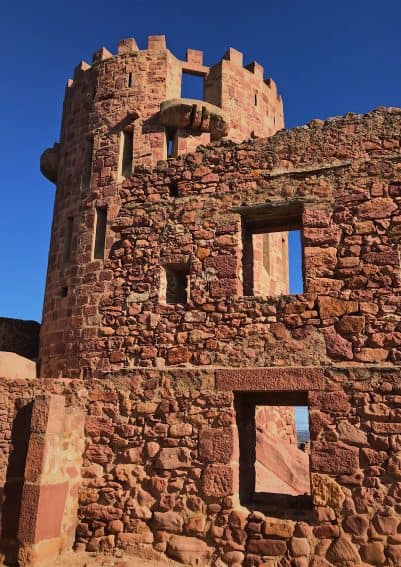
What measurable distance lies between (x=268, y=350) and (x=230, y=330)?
0.56 metres

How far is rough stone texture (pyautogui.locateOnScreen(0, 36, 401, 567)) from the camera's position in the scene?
527 cm

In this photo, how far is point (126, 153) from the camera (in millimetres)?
15156

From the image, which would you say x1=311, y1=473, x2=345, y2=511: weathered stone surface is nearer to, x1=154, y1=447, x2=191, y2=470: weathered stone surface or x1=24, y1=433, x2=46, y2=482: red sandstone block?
x1=154, y1=447, x2=191, y2=470: weathered stone surface

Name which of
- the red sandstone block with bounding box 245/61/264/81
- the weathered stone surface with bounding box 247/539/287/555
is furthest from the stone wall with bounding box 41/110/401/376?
the red sandstone block with bounding box 245/61/264/81

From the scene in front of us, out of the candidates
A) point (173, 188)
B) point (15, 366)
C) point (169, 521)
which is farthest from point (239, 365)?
point (15, 366)

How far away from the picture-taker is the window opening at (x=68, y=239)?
14967mm

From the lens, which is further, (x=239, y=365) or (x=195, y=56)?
(x=195, y=56)

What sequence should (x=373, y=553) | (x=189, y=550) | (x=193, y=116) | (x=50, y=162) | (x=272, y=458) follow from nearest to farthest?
(x=373, y=553) → (x=189, y=550) → (x=272, y=458) → (x=193, y=116) → (x=50, y=162)

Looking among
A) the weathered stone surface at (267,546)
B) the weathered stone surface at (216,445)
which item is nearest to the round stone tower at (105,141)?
the weathered stone surface at (216,445)

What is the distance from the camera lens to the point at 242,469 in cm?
598

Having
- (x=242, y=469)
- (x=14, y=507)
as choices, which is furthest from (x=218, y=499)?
(x=14, y=507)

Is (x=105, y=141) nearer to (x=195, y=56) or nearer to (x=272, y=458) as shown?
(x=195, y=56)

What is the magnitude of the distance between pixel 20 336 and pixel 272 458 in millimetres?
9066

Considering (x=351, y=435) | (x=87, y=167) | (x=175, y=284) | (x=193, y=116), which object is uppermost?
(x=193, y=116)
